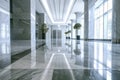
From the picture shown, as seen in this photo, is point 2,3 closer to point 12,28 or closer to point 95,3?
point 12,28

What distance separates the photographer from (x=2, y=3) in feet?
45.0

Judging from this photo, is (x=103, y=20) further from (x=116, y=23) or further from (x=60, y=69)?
(x=60, y=69)

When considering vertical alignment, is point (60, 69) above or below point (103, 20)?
below

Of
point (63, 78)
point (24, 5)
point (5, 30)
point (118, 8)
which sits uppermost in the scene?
point (24, 5)

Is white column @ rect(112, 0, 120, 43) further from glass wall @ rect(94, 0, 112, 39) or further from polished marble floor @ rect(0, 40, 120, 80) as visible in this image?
polished marble floor @ rect(0, 40, 120, 80)

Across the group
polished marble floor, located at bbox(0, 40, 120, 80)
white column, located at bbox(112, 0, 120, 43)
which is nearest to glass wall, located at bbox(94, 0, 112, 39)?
white column, located at bbox(112, 0, 120, 43)

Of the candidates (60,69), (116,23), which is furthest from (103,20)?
(60,69)

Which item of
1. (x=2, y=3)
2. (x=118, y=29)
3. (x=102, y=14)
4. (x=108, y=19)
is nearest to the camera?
(x=2, y=3)

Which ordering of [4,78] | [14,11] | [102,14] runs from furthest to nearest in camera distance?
[102,14] → [14,11] → [4,78]

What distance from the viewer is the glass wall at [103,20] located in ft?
79.6

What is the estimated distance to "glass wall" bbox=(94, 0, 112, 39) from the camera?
2426 centimetres

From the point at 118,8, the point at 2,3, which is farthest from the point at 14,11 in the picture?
the point at 118,8

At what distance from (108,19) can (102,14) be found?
10.7 feet

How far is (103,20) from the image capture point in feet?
89.5
